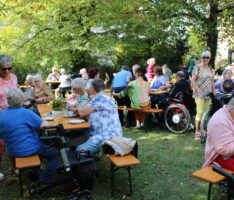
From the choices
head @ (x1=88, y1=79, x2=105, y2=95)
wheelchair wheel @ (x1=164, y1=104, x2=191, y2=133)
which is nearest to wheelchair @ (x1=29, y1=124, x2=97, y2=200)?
head @ (x1=88, y1=79, x2=105, y2=95)

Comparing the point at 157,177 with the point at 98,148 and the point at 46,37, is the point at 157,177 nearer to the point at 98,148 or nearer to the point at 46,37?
the point at 98,148

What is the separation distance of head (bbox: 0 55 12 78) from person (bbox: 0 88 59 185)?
1019mm

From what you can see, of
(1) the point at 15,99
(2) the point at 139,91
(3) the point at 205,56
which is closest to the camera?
(1) the point at 15,99

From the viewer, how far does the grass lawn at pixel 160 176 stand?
12.4 ft

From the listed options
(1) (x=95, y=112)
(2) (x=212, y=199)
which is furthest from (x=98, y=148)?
(2) (x=212, y=199)

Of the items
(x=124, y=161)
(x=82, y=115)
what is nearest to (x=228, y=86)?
(x=82, y=115)

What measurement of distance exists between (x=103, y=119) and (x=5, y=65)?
1853mm

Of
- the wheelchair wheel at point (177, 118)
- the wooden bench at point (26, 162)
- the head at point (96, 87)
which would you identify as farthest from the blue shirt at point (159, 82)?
the wooden bench at point (26, 162)

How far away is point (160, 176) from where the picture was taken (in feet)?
14.3

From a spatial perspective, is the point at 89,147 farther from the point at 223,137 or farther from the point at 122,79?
the point at 122,79

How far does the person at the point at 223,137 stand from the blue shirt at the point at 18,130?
7.22 feet

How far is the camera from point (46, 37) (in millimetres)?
13602

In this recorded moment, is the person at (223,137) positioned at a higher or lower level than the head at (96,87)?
lower

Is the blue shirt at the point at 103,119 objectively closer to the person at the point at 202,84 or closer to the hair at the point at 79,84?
the hair at the point at 79,84
